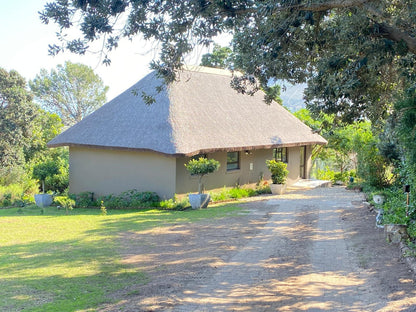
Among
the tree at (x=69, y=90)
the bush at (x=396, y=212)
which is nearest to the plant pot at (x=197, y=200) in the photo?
the bush at (x=396, y=212)

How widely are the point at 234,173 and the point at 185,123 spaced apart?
388cm

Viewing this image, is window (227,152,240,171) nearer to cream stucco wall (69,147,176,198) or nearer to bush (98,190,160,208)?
cream stucco wall (69,147,176,198)

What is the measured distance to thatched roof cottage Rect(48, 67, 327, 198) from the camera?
17062 millimetres

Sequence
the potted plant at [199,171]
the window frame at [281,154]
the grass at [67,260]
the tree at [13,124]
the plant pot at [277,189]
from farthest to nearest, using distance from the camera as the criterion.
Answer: the tree at [13,124] < the window frame at [281,154] < the plant pot at [277,189] < the potted plant at [199,171] < the grass at [67,260]

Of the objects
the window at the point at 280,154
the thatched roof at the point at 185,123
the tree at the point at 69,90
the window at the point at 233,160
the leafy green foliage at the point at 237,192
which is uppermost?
the tree at the point at 69,90

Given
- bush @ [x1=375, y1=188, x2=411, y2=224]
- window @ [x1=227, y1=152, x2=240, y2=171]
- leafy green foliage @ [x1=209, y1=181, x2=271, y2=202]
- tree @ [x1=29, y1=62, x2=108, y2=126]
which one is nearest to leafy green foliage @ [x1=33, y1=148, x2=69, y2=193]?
leafy green foliage @ [x1=209, y1=181, x2=271, y2=202]

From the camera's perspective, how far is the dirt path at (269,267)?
19.2ft

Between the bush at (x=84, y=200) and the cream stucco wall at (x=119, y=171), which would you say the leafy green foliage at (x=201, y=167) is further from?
the bush at (x=84, y=200)

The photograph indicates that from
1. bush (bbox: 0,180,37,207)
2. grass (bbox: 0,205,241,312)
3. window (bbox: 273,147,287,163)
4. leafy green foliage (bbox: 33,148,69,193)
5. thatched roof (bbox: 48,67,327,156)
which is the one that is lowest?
grass (bbox: 0,205,241,312)

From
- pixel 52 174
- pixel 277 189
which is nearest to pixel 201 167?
pixel 277 189

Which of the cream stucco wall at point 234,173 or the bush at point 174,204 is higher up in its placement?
the cream stucco wall at point 234,173

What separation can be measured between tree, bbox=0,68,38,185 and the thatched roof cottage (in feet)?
25.1

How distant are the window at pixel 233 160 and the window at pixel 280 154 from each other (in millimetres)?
3746

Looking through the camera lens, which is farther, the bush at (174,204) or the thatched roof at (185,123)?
the thatched roof at (185,123)
